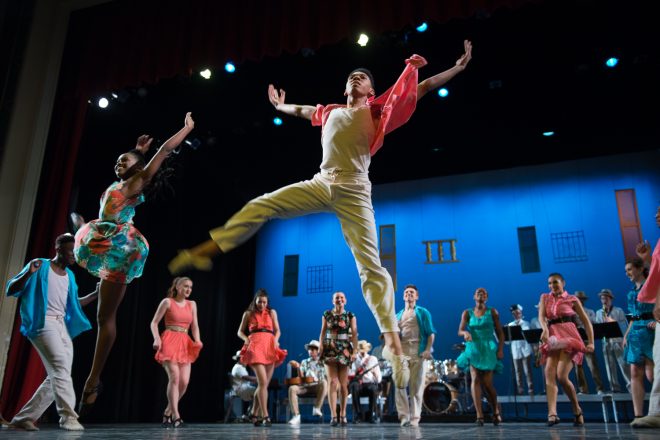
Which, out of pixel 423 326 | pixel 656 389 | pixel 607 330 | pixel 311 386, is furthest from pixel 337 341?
pixel 656 389

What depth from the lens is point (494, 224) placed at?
1148 cm

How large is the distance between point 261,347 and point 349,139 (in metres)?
4.32

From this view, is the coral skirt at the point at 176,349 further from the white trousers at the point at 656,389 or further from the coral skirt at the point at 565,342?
the white trousers at the point at 656,389

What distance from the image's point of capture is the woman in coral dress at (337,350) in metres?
7.05

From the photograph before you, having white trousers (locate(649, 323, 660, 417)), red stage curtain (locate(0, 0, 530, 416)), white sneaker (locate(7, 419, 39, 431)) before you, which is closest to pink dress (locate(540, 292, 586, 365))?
white trousers (locate(649, 323, 660, 417))

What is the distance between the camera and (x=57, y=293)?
504 cm

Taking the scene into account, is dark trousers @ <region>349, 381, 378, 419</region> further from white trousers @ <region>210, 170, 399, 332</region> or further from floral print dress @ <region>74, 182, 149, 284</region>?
white trousers @ <region>210, 170, 399, 332</region>

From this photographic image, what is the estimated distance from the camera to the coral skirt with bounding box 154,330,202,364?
21.7ft

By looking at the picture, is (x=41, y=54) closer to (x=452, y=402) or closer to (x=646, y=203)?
(x=452, y=402)

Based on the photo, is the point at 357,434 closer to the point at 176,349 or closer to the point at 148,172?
the point at 148,172

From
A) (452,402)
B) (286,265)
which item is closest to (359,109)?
→ (452,402)

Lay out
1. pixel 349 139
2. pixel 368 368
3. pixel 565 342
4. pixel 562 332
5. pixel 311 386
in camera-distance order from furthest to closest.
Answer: pixel 368 368 < pixel 311 386 < pixel 562 332 < pixel 565 342 < pixel 349 139

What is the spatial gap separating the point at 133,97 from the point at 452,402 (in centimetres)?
728

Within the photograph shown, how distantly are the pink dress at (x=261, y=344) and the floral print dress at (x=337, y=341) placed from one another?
56 cm
